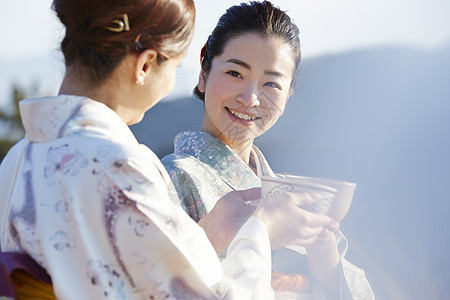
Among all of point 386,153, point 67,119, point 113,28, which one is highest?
point 113,28

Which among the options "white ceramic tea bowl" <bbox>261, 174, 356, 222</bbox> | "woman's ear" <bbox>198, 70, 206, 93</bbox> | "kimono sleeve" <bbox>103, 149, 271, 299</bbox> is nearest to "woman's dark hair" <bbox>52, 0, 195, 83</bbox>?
"kimono sleeve" <bbox>103, 149, 271, 299</bbox>

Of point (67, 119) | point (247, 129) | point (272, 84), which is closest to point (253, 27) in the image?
point (272, 84)

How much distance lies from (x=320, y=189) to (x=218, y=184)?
459mm

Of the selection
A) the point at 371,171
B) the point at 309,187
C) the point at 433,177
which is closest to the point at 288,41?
the point at 309,187

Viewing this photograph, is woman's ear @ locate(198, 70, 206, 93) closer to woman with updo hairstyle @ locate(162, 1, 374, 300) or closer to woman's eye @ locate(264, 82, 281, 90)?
woman with updo hairstyle @ locate(162, 1, 374, 300)

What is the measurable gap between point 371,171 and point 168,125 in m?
0.95

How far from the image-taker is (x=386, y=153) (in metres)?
2.09

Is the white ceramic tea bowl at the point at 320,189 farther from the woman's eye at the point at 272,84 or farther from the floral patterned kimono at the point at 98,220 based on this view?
the woman's eye at the point at 272,84

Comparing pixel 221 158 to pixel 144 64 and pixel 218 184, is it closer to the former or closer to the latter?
pixel 218 184

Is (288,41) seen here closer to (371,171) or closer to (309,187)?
(309,187)

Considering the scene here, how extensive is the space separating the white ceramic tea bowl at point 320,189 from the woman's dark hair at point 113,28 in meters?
0.35

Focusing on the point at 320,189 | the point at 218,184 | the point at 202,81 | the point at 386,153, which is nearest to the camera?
the point at 320,189

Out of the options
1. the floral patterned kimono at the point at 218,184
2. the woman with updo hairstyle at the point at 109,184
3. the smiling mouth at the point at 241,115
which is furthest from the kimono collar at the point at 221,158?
the woman with updo hairstyle at the point at 109,184

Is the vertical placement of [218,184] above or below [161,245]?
below
